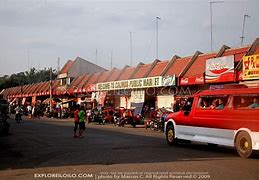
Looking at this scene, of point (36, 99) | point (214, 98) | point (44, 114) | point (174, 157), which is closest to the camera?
point (174, 157)

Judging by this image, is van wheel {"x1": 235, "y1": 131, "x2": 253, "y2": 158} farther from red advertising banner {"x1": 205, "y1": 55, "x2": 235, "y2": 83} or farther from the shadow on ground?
red advertising banner {"x1": 205, "y1": 55, "x2": 235, "y2": 83}

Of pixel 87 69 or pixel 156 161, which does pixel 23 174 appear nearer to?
pixel 156 161

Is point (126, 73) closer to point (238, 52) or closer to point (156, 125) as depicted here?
point (238, 52)

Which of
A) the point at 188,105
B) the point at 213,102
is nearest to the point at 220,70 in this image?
the point at 188,105

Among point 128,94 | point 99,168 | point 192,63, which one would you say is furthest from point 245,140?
point 128,94

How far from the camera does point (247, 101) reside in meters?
13.0

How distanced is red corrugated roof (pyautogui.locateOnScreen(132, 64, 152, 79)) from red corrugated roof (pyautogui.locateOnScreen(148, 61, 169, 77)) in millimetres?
1119

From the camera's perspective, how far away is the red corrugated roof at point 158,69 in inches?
1614

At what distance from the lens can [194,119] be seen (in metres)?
15.1

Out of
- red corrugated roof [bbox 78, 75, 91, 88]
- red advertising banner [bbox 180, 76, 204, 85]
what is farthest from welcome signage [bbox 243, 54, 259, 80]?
red corrugated roof [bbox 78, 75, 91, 88]

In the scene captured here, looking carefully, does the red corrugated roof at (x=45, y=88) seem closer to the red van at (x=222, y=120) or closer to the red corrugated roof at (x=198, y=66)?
the red corrugated roof at (x=198, y=66)

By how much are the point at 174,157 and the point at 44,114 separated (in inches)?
1941

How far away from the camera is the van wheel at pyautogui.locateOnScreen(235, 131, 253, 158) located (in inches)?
489

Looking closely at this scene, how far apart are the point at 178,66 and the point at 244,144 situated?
26.3 metres
